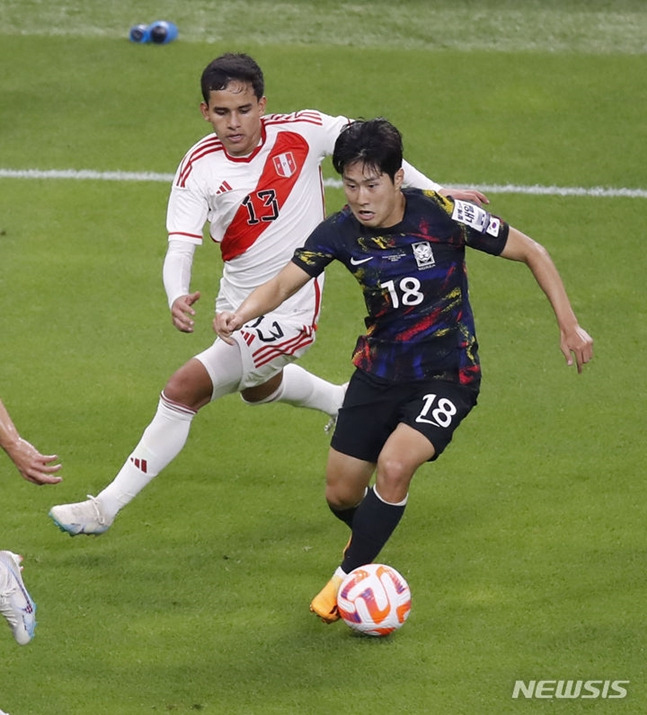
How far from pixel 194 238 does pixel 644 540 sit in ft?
7.85

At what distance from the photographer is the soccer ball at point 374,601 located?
5555 millimetres

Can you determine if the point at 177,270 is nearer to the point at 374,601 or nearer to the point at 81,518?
the point at 81,518

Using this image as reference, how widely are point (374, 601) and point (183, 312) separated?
4.49 ft

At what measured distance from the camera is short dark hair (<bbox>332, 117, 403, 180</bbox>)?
5.43 meters

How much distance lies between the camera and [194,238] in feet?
20.6

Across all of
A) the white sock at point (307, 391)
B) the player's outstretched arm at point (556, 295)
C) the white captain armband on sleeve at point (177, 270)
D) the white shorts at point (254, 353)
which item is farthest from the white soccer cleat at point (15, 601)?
the white sock at point (307, 391)

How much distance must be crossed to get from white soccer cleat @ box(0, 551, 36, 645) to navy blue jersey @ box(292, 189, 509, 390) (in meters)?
1.60

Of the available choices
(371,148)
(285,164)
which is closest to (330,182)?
(285,164)

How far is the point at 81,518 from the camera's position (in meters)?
6.36

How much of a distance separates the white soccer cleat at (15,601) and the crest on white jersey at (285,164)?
229 cm

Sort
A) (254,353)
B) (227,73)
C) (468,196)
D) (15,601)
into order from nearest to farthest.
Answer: (15,601) < (468,196) < (227,73) < (254,353)

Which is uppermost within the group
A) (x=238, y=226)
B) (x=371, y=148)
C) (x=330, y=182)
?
(x=371, y=148)

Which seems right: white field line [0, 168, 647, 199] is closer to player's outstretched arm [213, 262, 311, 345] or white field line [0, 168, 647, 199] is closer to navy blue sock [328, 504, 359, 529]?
navy blue sock [328, 504, 359, 529]

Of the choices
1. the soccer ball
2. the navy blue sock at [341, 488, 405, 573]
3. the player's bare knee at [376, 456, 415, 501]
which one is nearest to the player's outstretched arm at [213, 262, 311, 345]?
the player's bare knee at [376, 456, 415, 501]
